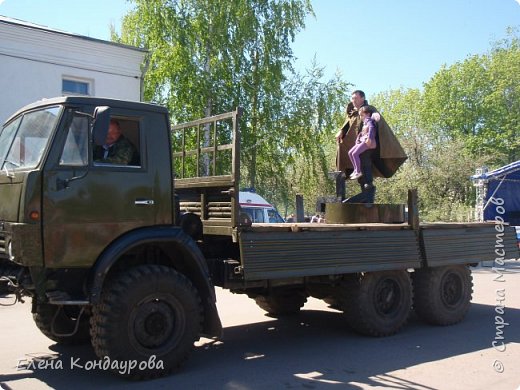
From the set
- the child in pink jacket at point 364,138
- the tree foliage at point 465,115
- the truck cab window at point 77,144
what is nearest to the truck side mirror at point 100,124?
the truck cab window at point 77,144

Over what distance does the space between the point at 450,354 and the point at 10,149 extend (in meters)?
5.16

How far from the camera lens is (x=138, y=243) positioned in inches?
201

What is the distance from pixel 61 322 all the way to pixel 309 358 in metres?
2.78

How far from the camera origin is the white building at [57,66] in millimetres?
13562

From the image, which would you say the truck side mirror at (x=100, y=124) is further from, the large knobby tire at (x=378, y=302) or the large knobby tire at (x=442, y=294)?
the large knobby tire at (x=442, y=294)

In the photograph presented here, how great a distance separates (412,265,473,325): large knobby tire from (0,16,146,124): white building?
1068 cm

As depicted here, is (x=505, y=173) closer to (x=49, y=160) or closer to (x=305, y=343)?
(x=305, y=343)

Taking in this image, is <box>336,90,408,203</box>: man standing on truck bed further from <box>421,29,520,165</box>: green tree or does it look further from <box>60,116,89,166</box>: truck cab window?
<box>421,29,520,165</box>: green tree

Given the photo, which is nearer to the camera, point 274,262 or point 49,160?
point 49,160

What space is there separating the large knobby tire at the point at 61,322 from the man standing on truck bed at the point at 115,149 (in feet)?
5.73

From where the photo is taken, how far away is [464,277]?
322 inches

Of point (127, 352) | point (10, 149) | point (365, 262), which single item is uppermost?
point (10, 149)

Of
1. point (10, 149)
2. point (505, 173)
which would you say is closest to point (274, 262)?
point (10, 149)

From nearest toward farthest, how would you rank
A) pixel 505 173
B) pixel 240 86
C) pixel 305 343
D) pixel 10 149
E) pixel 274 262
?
pixel 10 149 < pixel 274 262 < pixel 305 343 < pixel 505 173 < pixel 240 86
